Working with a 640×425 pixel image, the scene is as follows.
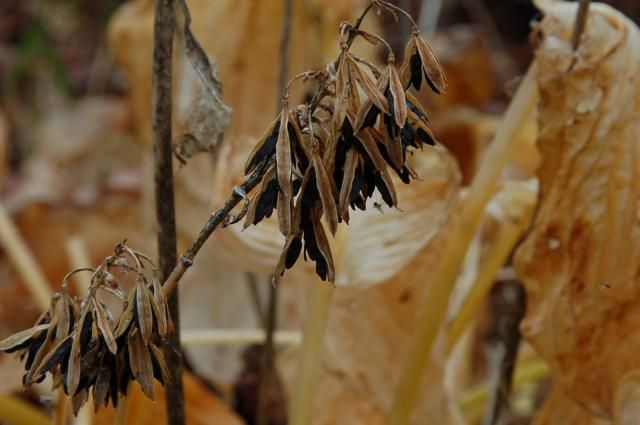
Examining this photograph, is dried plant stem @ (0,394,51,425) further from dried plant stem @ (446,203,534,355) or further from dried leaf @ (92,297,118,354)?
dried leaf @ (92,297,118,354)

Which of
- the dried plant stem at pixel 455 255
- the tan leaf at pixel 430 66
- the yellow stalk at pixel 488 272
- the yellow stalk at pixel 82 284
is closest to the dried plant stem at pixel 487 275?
the yellow stalk at pixel 488 272

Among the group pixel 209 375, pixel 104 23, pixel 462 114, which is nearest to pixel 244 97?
pixel 209 375

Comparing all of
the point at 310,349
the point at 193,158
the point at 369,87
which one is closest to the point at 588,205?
the point at 310,349

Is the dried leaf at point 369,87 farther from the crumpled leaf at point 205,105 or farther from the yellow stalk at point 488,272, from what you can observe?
the yellow stalk at point 488,272

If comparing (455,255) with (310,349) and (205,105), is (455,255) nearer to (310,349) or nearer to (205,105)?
(310,349)

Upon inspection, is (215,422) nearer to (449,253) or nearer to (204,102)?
(449,253)

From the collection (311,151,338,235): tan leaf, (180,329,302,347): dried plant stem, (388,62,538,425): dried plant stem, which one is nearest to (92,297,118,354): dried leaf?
(311,151,338,235): tan leaf
